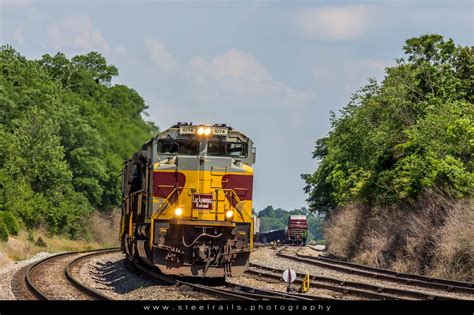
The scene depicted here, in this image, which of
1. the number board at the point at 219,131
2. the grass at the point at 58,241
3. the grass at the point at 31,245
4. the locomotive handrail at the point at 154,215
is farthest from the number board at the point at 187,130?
the grass at the point at 31,245

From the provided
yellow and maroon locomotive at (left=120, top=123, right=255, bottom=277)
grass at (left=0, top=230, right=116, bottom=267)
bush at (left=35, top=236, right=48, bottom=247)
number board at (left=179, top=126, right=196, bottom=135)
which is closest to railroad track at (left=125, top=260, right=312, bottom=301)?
yellow and maroon locomotive at (left=120, top=123, right=255, bottom=277)

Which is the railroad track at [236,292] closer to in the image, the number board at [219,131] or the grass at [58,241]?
the number board at [219,131]

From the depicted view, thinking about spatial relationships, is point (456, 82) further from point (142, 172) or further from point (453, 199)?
point (142, 172)

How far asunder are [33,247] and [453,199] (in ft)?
74.1

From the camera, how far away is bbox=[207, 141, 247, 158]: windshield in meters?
21.3

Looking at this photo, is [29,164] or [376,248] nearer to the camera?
[376,248]

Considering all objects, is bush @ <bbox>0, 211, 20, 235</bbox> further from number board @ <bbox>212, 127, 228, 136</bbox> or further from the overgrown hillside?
number board @ <bbox>212, 127, 228, 136</bbox>

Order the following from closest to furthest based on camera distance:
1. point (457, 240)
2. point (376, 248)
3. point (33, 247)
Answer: point (457, 240), point (376, 248), point (33, 247)

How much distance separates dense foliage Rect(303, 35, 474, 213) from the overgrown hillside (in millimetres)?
46

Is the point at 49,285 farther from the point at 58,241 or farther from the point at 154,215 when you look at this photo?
the point at 58,241

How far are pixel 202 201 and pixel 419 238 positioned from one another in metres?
15.0

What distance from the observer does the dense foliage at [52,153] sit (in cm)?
5281
